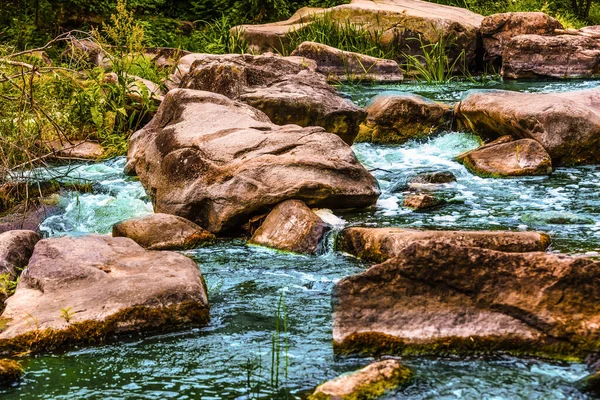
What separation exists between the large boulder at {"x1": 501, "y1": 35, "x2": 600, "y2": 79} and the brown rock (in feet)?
24.7

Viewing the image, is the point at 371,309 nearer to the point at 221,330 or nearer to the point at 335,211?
the point at 221,330

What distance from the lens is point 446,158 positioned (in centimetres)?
984

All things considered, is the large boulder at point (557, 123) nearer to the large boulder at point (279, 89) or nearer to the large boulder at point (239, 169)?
the large boulder at point (279, 89)

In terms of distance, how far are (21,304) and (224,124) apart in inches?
139

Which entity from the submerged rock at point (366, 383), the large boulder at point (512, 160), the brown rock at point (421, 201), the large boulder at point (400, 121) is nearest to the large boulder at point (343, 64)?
the large boulder at point (400, 121)

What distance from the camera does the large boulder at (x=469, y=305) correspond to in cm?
434

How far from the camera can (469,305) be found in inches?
175

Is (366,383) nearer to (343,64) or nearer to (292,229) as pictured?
(292,229)

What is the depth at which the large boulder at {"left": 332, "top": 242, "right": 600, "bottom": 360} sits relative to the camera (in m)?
4.34

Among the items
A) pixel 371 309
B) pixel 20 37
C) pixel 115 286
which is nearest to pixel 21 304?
pixel 115 286

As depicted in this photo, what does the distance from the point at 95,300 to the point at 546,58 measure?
37.7ft

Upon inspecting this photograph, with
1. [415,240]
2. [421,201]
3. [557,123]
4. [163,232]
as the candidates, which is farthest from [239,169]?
[557,123]

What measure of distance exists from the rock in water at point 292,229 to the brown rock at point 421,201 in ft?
3.73

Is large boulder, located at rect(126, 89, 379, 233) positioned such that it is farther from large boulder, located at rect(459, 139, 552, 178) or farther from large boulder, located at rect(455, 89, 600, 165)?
large boulder, located at rect(455, 89, 600, 165)
